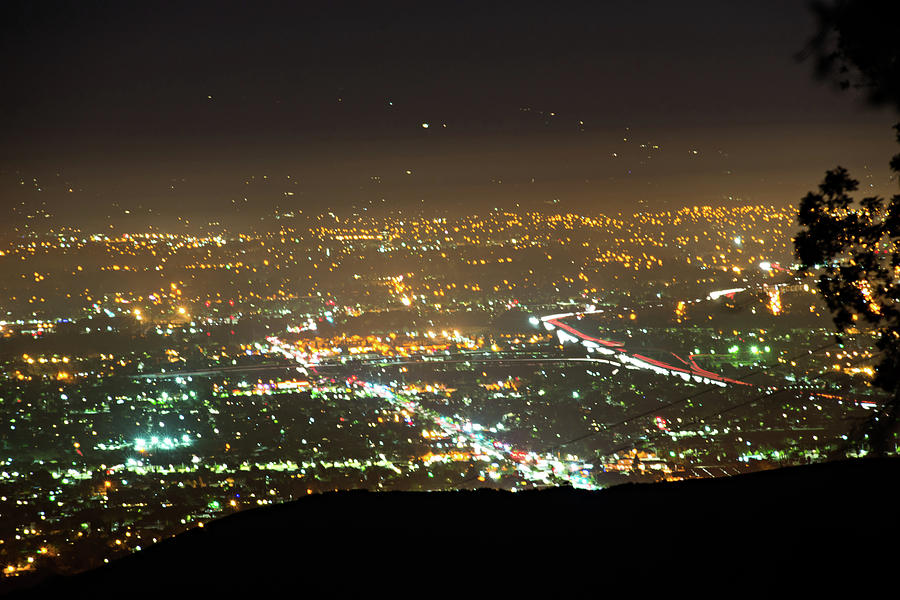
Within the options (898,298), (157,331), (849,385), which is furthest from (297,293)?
(898,298)

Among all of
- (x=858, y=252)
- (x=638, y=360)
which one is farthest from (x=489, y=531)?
(x=638, y=360)

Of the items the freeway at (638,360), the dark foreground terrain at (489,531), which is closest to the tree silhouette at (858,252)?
the dark foreground terrain at (489,531)

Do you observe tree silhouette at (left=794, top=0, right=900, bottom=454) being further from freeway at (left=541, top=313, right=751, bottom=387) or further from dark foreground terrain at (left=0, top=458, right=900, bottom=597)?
freeway at (left=541, top=313, right=751, bottom=387)

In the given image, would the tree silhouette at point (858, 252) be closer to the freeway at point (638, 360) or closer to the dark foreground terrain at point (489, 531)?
the dark foreground terrain at point (489, 531)

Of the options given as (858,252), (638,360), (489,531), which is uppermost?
(858,252)

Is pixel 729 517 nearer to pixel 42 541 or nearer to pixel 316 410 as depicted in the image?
pixel 42 541

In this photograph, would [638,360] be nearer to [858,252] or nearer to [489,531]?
[858,252]

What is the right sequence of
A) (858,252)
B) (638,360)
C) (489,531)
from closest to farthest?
(489,531), (858,252), (638,360)

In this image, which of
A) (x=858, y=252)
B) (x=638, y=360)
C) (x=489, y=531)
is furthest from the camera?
(x=638, y=360)

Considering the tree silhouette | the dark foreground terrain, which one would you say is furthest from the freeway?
the dark foreground terrain

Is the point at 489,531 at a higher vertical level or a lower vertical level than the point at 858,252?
lower
